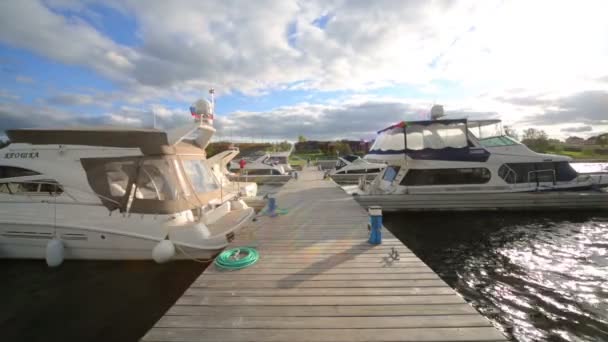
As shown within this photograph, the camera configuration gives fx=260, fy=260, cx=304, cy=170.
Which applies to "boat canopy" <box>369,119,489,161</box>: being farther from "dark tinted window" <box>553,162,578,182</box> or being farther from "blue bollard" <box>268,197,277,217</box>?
"blue bollard" <box>268,197,277,217</box>

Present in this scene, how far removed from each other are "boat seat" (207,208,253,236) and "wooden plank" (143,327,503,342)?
10.1 ft

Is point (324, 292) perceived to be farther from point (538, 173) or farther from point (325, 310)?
point (538, 173)

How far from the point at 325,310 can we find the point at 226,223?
3924mm

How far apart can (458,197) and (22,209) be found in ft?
44.0

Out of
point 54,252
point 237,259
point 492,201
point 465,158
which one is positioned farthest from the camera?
point 465,158

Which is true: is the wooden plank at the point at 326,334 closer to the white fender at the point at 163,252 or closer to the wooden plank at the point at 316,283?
the wooden plank at the point at 316,283

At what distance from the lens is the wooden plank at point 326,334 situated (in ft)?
8.34

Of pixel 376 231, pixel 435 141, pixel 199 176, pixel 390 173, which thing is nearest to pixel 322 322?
pixel 376 231

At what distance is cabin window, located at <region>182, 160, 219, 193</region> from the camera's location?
264 inches

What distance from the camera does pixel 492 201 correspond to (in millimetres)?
10500

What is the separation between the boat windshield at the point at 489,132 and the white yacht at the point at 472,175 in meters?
0.04

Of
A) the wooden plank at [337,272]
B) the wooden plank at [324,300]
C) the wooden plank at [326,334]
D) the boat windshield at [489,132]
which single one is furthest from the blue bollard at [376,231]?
the boat windshield at [489,132]

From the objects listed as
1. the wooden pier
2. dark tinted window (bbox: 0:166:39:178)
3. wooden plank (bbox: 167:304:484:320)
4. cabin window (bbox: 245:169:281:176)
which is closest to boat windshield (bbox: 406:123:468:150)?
the wooden pier

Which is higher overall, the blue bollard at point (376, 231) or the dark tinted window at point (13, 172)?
the dark tinted window at point (13, 172)
